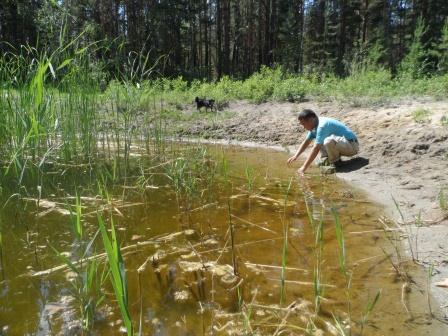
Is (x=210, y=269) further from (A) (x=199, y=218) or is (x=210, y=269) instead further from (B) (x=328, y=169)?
(B) (x=328, y=169)

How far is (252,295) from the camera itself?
88.3 inches

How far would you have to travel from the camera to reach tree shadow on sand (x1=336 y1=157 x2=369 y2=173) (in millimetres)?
5672

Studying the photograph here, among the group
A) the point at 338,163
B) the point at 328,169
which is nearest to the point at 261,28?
the point at 338,163

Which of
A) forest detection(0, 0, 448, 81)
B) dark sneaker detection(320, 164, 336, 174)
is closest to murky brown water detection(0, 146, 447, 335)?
dark sneaker detection(320, 164, 336, 174)

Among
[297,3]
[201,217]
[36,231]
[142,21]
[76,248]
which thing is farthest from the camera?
[297,3]

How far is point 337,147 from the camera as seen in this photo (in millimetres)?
5645

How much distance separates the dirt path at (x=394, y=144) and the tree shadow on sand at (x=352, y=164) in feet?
0.30

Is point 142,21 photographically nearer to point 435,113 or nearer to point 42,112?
point 435,113

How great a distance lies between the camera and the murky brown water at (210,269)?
76.7 inches

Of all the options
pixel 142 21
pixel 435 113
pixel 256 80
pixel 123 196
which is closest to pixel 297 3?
pixel 142 21

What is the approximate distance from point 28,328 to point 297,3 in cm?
3344

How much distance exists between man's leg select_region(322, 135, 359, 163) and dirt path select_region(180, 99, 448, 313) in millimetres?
290

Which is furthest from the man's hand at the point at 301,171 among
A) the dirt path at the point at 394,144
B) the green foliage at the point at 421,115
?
the green foliage at the point at 421,115

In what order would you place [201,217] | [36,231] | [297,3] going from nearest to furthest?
[36,231] → [201,217] → [297,3]
